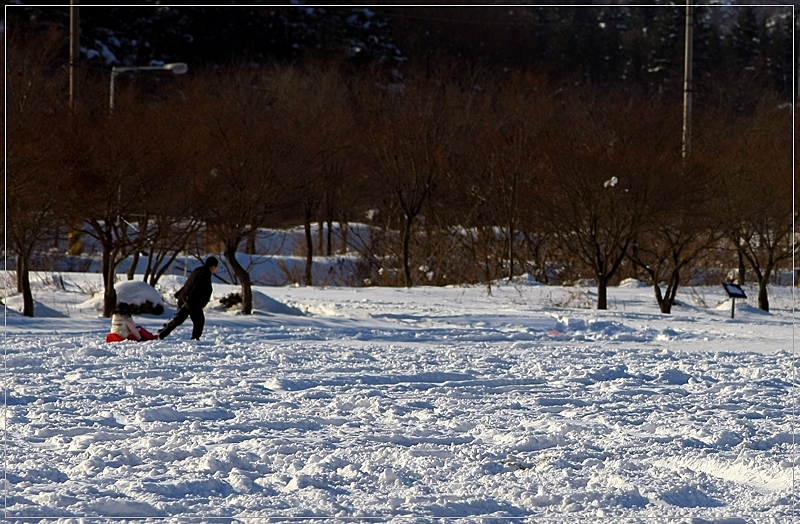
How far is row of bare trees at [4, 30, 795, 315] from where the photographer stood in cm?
1859

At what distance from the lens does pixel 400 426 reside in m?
8.20

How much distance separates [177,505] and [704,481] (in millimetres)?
3061

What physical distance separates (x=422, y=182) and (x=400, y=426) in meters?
23.4

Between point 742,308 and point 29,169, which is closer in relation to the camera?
point 29,169

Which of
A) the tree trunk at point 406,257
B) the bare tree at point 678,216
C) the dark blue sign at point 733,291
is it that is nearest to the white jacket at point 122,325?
the dark blue sign at point 733,291

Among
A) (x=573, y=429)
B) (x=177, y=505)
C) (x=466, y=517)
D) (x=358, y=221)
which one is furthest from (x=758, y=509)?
(x=358, y=221)

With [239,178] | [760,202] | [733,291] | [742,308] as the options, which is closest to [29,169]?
[239,178]

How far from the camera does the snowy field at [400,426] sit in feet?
18.9

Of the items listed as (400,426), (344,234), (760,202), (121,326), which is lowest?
(400,426)

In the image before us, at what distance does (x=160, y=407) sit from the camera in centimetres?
868

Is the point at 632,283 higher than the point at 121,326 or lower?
higher

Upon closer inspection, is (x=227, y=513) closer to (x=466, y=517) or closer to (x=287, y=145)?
(x=466, y=517)

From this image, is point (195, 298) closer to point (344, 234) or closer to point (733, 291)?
point (733, 291)

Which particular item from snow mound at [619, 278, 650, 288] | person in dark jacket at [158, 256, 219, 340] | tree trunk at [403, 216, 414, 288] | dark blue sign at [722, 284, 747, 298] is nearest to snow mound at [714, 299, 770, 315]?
dark blue sign at [722, 284, 747, 298]
